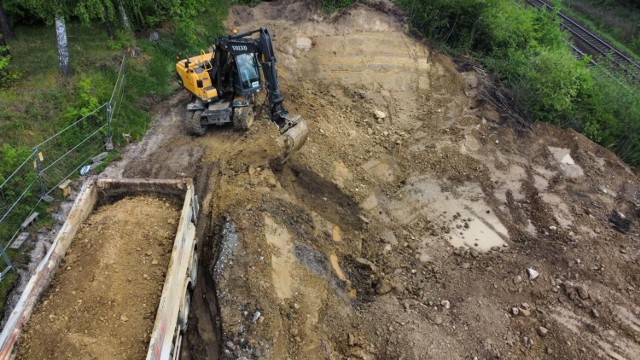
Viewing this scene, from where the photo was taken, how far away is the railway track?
1884 centimetres

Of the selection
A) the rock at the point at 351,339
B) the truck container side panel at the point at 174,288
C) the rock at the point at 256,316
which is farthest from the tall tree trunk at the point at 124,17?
the rock at the point at 351,339

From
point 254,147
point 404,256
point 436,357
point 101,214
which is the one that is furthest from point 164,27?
point 436,357

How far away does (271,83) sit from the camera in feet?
32.7

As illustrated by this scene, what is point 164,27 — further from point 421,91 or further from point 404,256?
point 404,256

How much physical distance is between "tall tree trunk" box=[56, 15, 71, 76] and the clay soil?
7208mm

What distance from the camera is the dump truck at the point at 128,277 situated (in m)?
5.35

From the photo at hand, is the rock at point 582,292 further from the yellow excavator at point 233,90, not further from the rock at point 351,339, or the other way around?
the yellow excavator at point 233,90

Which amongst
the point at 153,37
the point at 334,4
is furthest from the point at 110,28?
the point at 334,4

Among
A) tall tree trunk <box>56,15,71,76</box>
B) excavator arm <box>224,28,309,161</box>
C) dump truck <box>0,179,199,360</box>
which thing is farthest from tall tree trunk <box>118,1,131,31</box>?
dump truck <box>0,179,199,360</box>

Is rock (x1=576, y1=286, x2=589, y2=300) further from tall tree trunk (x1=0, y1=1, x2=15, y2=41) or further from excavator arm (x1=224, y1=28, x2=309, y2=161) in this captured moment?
tall tree trunk (x1=0, y1=1, x2=15, y2=41)

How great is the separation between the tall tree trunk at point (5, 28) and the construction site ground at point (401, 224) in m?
5.56

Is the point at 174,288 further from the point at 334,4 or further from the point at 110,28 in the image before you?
the point at 334,4

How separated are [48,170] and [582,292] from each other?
40.7 ft

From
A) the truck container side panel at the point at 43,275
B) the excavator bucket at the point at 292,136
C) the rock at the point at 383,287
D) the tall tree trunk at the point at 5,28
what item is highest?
the tall tree trunk at the point at 5,28
